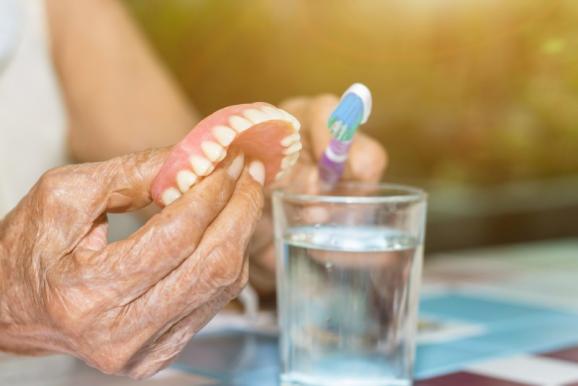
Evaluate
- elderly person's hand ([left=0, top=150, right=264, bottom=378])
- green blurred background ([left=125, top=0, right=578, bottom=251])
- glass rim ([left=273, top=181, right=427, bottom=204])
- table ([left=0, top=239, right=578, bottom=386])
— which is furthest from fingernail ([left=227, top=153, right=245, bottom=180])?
green blurred background ([left=125, top=0, right=578, bottom=251])

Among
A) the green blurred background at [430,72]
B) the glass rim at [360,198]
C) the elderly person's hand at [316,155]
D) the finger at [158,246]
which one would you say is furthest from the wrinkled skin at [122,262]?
the green blurred background at [430,72]

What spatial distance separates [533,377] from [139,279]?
1.26 feet

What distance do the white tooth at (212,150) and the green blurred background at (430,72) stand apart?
82.7 inches

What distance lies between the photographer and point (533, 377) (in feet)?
2.40

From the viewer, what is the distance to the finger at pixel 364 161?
80 centimetres

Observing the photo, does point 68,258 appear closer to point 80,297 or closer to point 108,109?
point 80,297

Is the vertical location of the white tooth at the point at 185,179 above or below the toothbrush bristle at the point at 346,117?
below

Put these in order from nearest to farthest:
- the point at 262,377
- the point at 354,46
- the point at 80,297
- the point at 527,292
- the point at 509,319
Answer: the point at 80,297 < the point at 262,377 < the point at 509,319 < the point at 527,292 < the point at 354,46

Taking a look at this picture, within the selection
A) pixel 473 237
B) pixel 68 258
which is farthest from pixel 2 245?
pixel 473 237

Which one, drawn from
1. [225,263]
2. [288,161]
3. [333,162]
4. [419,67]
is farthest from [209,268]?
[419,67]

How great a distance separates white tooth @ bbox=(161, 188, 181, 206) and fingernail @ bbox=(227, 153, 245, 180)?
4 cm

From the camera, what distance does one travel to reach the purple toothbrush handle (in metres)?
0.69

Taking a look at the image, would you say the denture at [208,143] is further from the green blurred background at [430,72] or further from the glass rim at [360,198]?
the green blurred background at [430,72]

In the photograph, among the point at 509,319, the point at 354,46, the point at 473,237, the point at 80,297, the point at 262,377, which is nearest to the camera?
the point at 80,297
